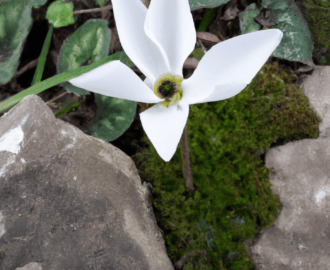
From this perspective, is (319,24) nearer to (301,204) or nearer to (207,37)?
(207,37)

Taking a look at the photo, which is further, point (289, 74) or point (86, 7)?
point (86, 7)

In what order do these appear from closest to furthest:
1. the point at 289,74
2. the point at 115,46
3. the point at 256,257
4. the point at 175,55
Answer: the point at 175,55 < the point at 256,257 < the point at 289,74 < the point at 115,46

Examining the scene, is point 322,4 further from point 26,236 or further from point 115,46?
point 26,236

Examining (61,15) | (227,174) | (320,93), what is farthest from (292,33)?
(61,15)

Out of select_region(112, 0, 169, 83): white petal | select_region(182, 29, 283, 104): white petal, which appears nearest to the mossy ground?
select_region(182, 29, 283, 104): white petal

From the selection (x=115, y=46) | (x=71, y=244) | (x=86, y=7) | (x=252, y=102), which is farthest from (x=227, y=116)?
(x=86, y=7)

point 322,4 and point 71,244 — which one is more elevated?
point 322,4

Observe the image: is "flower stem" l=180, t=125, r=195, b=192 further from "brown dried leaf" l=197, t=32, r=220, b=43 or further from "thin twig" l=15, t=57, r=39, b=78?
"thin twig" l=15, t=57, r=39, b=78
